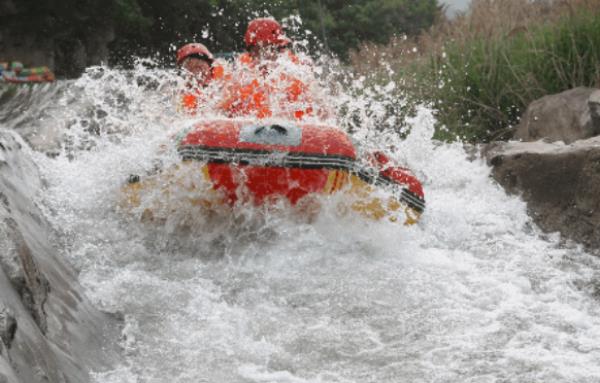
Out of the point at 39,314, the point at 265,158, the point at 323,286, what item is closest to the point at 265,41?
the point at 265,158

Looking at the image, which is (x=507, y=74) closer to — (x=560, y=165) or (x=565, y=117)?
(x=565, y=117)

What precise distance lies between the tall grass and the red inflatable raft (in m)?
2.93

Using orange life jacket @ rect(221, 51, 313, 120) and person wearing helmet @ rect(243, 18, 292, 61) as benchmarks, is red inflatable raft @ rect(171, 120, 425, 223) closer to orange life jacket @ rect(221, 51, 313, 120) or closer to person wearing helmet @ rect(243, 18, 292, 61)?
orange life jacket @ rect(221, 51, 313, 120)

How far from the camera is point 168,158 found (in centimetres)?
532

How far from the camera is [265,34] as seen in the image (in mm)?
6965

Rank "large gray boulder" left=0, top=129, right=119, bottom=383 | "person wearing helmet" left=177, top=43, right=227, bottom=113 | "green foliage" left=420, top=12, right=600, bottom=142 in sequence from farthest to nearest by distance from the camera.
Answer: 1. "green foliage" left=420, top=12, right=600, bottom=142
2. "person wearing helmet" left=177, top=43, right=227, bottom=113
3. "large gray boulder" left=0, top=129, right=119, bottom=383

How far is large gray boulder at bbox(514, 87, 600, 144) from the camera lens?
6573 mm

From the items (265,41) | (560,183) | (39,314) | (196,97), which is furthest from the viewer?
(265,41)

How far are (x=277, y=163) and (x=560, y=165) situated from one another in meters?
1.97

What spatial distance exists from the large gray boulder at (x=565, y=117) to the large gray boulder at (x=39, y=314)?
167 inches

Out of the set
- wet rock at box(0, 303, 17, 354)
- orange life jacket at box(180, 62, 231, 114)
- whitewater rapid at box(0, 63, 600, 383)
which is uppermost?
orange life jacket at box(180, 62, 231, 114)

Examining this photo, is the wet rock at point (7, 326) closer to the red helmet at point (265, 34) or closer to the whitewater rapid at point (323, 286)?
the whitewater rapid at point (323, 286)

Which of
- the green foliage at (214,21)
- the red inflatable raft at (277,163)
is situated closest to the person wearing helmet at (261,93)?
the red inflatable raft at (277,163)

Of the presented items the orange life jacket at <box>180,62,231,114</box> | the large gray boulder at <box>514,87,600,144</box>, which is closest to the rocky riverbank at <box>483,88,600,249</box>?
the large gray boulder at <box>514,87,600,144</box>
